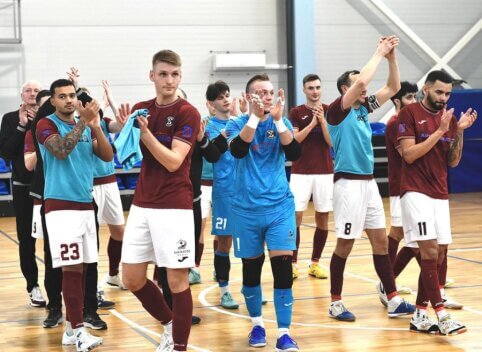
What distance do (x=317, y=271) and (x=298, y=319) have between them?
1.99 metres

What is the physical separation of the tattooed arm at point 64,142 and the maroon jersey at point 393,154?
2.97 metres

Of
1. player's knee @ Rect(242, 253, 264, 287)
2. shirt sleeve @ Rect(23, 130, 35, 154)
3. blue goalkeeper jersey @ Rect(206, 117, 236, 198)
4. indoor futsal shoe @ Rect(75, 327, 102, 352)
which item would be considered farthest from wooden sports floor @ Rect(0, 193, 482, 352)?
shirt sleeve @ Rect(23, 130, 35, 154)

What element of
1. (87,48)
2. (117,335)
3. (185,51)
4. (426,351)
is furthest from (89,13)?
(426,351)

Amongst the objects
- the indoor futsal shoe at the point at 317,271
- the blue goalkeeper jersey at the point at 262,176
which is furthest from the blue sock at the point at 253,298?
the indoor futsal shoe at the point at 317,271

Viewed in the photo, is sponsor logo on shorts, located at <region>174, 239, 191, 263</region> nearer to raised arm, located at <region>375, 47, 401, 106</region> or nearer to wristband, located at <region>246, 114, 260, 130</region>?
wristband, located at <region>246, 114, 260, 130</region>

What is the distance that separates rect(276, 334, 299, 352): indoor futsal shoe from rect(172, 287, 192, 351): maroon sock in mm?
861

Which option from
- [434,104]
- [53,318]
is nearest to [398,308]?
[434,104]

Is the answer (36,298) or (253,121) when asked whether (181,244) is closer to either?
(253,121)

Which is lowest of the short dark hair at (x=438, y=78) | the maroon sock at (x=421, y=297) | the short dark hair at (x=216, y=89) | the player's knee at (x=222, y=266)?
the maroon sock at (x=421, y=297)

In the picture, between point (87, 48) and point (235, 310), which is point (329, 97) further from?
point (235, 310)

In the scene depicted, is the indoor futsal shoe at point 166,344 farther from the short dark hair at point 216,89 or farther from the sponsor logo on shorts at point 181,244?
the short dark hair at point 216,89

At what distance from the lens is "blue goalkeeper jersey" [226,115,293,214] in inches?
241

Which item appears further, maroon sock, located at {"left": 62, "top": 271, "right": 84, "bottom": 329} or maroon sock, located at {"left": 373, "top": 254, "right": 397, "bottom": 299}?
maroon sock, located at {"left": 373, "top": 254, "right": 397, "bottom": 299}

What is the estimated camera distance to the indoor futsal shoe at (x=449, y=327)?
20.9 ft
